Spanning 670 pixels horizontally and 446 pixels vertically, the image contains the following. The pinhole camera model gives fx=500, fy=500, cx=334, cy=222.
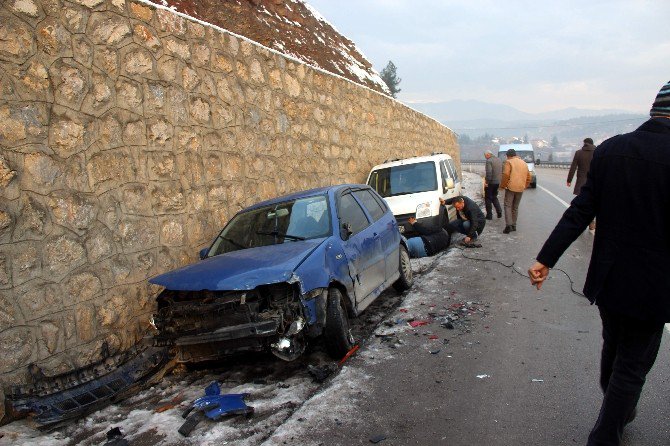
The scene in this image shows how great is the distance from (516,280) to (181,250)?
4800 millimetres

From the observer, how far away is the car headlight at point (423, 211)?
33.3 feet

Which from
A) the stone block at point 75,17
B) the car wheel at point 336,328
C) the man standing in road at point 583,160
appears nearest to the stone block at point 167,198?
the stone block at point 75,17

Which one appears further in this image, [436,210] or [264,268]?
[436,210]

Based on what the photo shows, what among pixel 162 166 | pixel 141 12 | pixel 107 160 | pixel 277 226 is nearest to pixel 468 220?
pixel 277 226

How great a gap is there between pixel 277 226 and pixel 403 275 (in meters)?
2.36

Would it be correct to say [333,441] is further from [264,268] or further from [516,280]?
[516,280]

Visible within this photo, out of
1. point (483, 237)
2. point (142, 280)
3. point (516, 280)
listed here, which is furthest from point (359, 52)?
point (142, 280)

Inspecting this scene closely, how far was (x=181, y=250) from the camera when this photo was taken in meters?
6.41

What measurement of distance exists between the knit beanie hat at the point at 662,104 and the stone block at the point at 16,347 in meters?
5.02

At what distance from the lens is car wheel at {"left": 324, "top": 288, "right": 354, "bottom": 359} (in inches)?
185

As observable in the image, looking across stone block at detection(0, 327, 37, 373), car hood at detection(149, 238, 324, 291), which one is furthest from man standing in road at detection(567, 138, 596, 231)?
stone block at detection(0, 327, 37, 373)

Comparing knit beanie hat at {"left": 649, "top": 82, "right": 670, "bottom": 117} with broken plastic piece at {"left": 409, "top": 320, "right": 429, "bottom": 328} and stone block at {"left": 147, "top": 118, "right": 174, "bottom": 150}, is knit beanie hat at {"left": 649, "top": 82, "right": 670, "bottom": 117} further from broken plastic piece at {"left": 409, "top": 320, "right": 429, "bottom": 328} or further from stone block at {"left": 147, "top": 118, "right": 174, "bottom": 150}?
stone block at {"left": 147, "top": 118, "right": 174, "bottom": 150}

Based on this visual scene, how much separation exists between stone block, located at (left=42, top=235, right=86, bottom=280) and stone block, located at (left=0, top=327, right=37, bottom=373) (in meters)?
0.54

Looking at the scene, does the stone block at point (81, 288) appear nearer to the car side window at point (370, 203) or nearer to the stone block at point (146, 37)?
the stone block at point (146, 37)
